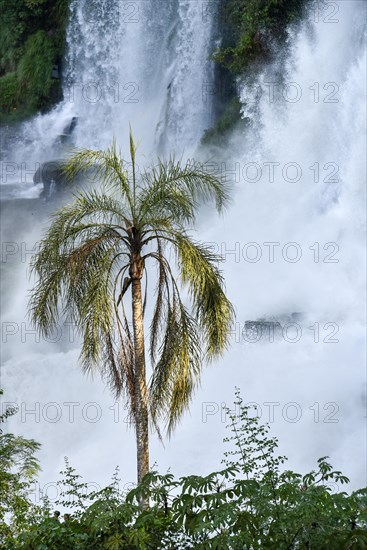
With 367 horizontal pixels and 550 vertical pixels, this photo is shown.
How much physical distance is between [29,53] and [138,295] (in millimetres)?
19760

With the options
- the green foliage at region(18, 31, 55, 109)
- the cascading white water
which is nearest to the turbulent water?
the cascading white water

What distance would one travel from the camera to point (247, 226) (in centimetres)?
2331

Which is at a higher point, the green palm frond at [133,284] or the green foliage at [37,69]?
the green foliage at [37,69]

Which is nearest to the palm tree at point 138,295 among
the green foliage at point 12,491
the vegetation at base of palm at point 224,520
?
the green foliage at point 12,491

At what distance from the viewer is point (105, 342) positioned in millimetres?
10828

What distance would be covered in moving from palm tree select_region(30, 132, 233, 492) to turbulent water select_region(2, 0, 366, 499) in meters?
5.68

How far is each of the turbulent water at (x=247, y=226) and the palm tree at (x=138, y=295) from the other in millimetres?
5681

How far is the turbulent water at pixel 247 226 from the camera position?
1777 cm

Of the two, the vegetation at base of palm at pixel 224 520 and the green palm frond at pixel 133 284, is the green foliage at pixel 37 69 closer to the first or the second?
the green palm frond at pixel 133 284

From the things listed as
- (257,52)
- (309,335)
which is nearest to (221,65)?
(257,52)

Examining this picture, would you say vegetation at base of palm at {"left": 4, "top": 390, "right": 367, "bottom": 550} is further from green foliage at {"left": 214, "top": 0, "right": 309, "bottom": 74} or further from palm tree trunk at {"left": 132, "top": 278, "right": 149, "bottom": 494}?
green foliage at {"left": 214, "top": 0, "right": 309, "bottom": 74}

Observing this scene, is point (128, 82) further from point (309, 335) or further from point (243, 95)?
point (309, 335)

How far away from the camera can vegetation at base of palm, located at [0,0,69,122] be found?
29406mm

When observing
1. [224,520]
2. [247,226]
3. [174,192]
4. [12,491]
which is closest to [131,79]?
[247,226]
